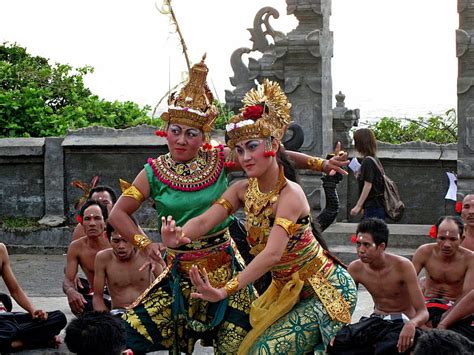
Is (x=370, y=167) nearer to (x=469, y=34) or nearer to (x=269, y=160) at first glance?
(x=469, y=34)

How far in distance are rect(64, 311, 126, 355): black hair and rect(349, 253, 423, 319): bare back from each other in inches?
92.7

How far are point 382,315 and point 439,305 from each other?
1.61 ft

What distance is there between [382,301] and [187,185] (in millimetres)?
1567

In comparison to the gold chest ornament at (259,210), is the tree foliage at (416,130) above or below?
above

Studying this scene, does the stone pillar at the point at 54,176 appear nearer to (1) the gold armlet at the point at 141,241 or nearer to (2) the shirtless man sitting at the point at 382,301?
(2) the shirtless man sitting at the point at 382,301

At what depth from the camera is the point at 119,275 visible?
27.5ft

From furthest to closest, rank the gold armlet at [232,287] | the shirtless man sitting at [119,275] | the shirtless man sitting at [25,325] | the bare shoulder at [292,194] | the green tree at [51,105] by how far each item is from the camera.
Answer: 1. the green tree at [51,105]
2. the shirtless man sitting at [119,275]
3. the shirtless man sitting at [25,325]
4. the bare shoulder at [292,194]
5. the gold armlet at [232,287]

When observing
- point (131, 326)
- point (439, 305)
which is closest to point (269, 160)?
point (131, 326)

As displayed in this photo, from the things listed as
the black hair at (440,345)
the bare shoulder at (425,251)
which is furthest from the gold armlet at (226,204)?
the bare shoulder at (425,251)

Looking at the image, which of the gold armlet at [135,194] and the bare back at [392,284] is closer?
the gold armlet at [135,194]

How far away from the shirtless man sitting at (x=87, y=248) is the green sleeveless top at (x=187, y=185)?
188cm

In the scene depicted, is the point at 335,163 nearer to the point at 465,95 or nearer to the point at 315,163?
the point at 315,163

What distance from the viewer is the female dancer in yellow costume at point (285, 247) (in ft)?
21.6

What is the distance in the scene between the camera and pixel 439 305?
786cm
